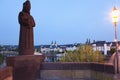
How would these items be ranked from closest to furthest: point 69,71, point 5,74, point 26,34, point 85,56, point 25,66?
point 5,74, point 25,66, point 26,34, point 69,71, point 85,56

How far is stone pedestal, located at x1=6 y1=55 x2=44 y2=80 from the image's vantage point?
15.2 metres

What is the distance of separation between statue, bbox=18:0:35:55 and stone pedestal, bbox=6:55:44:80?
339mm

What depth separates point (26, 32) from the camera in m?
15.9

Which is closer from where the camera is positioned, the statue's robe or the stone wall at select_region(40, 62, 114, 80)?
the statue's robe

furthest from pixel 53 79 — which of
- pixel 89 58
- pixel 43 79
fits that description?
pixel 89 58

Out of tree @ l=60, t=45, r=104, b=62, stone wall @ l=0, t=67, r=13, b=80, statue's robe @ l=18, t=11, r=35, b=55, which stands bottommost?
tree @ l=60, t=45, r=104, b=62

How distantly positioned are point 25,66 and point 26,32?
4.81 feet

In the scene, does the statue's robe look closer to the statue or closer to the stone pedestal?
the statue

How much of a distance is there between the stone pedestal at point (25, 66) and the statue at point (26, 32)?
339 mm

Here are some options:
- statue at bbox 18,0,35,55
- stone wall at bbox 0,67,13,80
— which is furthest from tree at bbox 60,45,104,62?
stone wall at bbox 0,67,13,80

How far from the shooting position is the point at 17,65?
15.3 metres

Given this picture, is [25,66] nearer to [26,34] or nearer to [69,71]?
[26,34]

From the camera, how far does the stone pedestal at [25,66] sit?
1520cm

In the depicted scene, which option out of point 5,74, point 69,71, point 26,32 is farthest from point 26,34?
point 5,74
